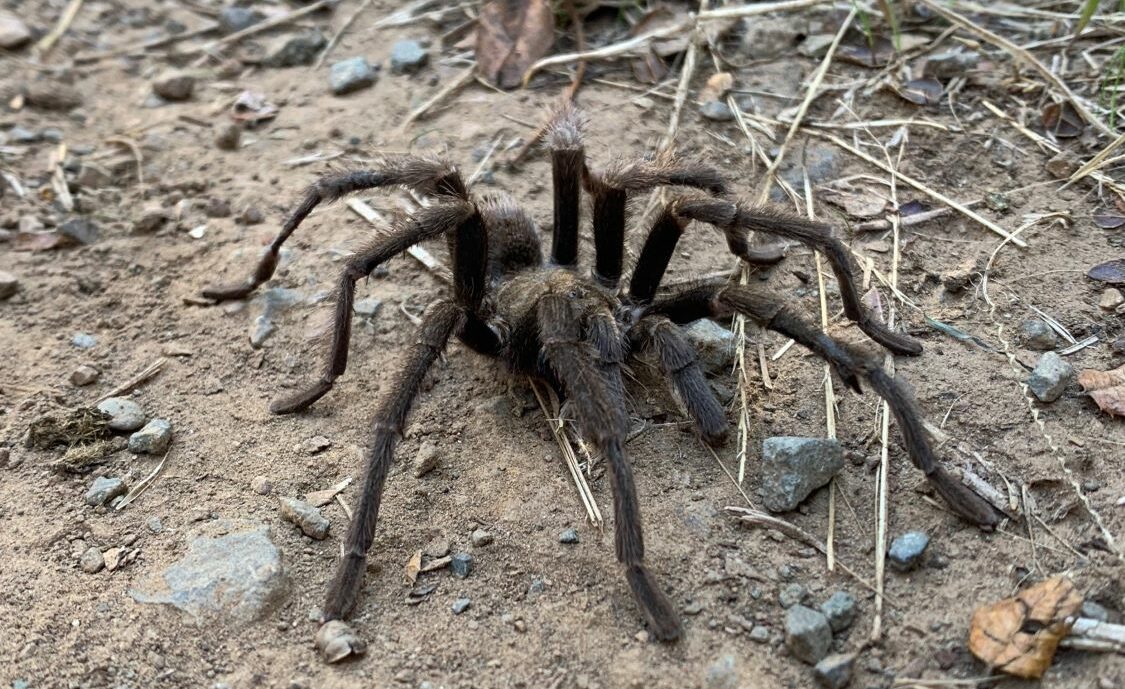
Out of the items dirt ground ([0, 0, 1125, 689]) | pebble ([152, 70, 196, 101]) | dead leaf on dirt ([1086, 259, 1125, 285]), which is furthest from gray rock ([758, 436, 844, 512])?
pebble ([152, 70, 196, 101])

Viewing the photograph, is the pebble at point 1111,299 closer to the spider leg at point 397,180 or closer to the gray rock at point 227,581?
the spider leg at point 397,180

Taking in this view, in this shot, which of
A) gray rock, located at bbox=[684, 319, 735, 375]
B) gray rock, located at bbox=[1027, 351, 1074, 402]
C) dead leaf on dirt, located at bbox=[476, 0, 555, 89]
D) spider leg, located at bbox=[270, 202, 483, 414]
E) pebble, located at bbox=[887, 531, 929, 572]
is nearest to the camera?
pebble, located at bbox=[887, 531, 929, 572]

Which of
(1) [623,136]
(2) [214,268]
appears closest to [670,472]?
(1) [623,136]

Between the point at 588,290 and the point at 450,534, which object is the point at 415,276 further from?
the point at 450,534

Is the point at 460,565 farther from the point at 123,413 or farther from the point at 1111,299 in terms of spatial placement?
the point at 1111,299

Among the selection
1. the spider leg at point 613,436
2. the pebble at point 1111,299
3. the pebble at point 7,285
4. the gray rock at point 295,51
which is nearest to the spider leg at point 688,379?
the spider leg at point 613,436

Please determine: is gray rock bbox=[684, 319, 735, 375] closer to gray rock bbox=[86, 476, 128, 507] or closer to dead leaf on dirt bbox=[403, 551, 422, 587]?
dead leaf on dirt bbox=[403, 551, 422, 587]

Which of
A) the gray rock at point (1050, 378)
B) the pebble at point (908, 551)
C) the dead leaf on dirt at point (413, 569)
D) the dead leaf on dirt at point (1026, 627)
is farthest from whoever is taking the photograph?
the gray rock at point (1050, 378)
